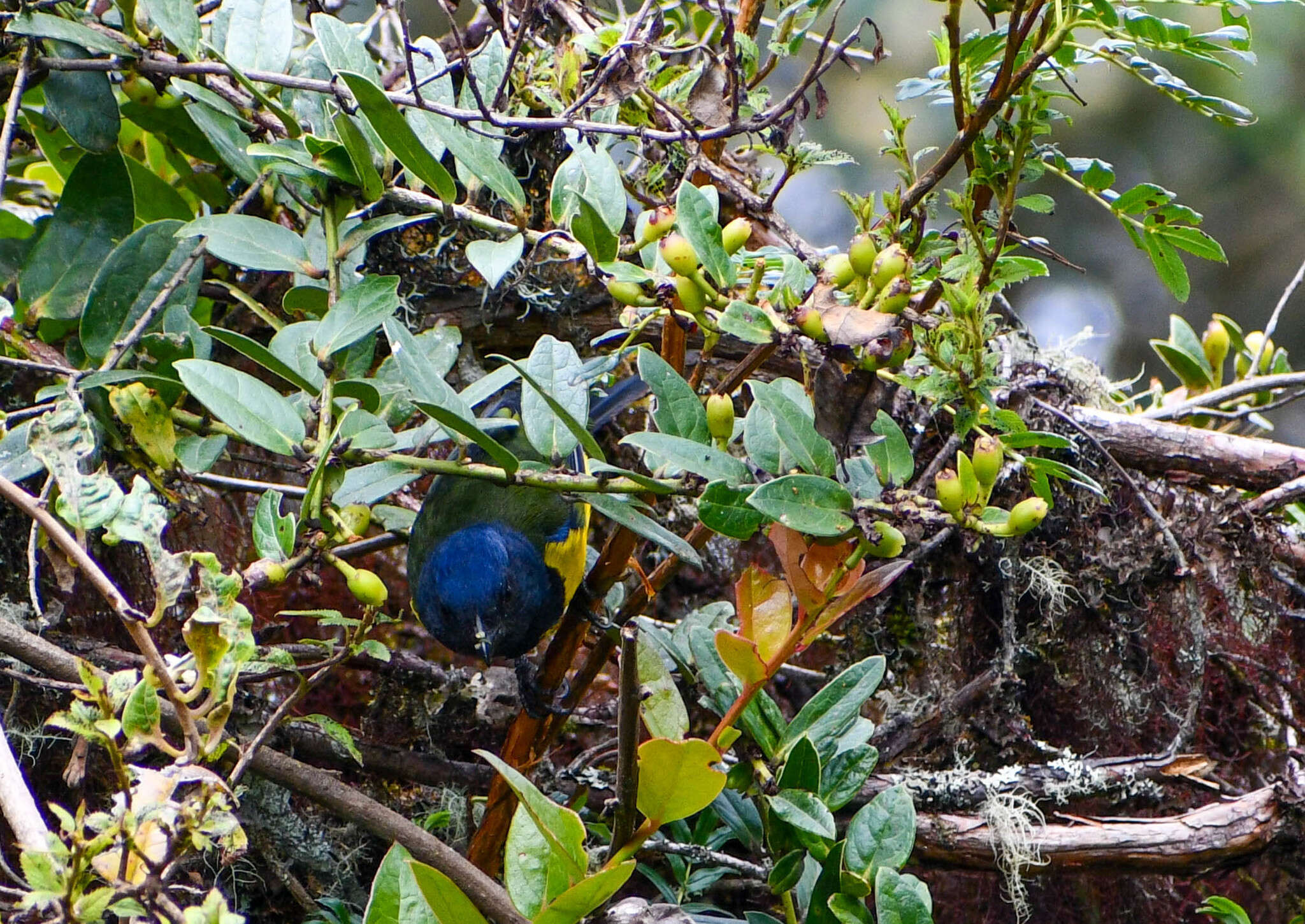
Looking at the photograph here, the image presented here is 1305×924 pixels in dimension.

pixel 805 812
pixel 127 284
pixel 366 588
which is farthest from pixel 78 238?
pixel 805 812

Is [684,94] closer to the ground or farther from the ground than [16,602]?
farther from the ground

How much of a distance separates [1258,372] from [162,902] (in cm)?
173

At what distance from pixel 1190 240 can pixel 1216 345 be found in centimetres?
93

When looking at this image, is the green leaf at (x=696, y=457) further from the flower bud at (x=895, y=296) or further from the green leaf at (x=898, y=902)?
the green leaf at (x=898, y=902)

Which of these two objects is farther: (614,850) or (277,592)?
(277,592)

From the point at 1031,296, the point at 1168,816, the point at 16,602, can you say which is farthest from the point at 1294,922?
the point at 1031,296

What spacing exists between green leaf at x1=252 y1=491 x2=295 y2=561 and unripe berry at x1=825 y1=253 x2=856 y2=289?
17.4 inches

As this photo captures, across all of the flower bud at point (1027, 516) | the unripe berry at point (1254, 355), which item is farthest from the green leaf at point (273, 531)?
the unripe berry at point (1254, 355)

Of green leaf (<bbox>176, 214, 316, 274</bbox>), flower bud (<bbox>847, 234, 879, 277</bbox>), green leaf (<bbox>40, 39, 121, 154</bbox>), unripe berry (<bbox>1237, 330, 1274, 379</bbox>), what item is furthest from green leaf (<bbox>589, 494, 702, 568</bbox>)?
unripe berry (<bbox>1237, 330, 1274, 379</bbox>)

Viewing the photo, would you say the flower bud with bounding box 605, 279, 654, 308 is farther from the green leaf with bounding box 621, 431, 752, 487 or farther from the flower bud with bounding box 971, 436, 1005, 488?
the flower bud with bounding box 971, 436, 1005, 488

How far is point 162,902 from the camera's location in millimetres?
496

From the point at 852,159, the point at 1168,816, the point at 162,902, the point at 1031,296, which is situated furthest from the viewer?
the point at 1031,296

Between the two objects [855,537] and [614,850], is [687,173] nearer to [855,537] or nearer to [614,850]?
[855,537]

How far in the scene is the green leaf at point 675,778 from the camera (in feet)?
2.12
